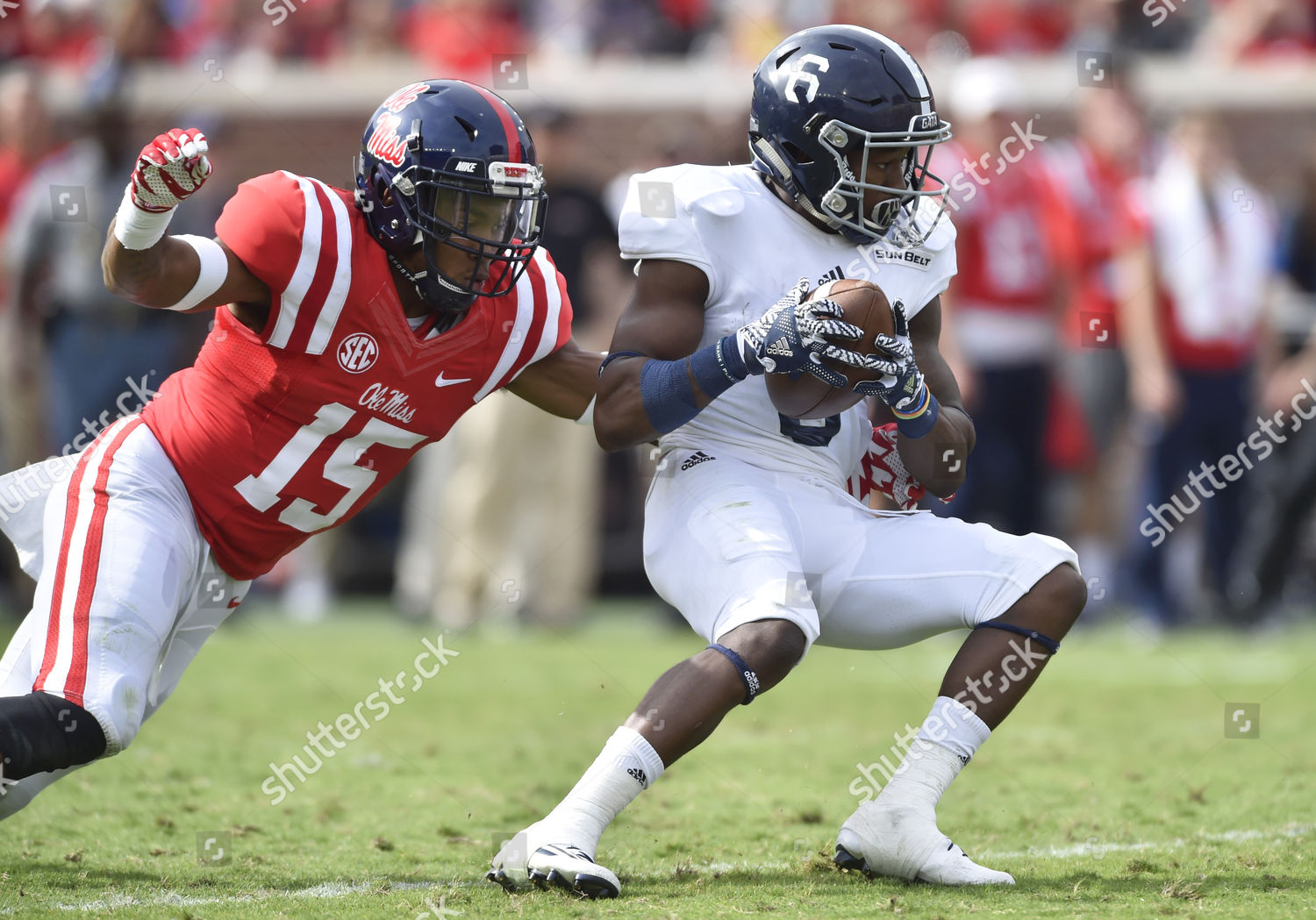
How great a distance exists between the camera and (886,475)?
3998mm

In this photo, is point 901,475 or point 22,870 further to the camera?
point 901,475

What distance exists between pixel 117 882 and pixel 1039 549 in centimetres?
223

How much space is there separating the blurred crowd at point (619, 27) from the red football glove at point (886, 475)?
20.3 ft

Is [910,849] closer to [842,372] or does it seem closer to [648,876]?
[648,876]

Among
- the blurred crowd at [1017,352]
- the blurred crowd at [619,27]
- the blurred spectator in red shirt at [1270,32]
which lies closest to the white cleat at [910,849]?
the blurred crowd at [1017,352]

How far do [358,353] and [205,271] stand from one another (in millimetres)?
432

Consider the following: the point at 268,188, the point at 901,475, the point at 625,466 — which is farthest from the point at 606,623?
the point at 268,188

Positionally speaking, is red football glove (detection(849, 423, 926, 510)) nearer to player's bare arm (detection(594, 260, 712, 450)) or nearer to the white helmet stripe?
player's bare arm (detection(594, 260, 712, 450))

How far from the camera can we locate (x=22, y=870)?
3.66 metres

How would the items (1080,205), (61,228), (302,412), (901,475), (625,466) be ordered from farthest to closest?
(625,466)
(1080,205)
(61,228)
(901,475)
(302,412)

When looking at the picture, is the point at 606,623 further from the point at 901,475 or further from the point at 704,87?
the point at 901,475

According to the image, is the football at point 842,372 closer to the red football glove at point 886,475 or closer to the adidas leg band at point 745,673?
the red football glove at point 886,475

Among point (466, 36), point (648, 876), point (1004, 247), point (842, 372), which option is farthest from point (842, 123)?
point (466, 36)

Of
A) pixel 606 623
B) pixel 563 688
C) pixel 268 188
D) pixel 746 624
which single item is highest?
pixel 268 188
